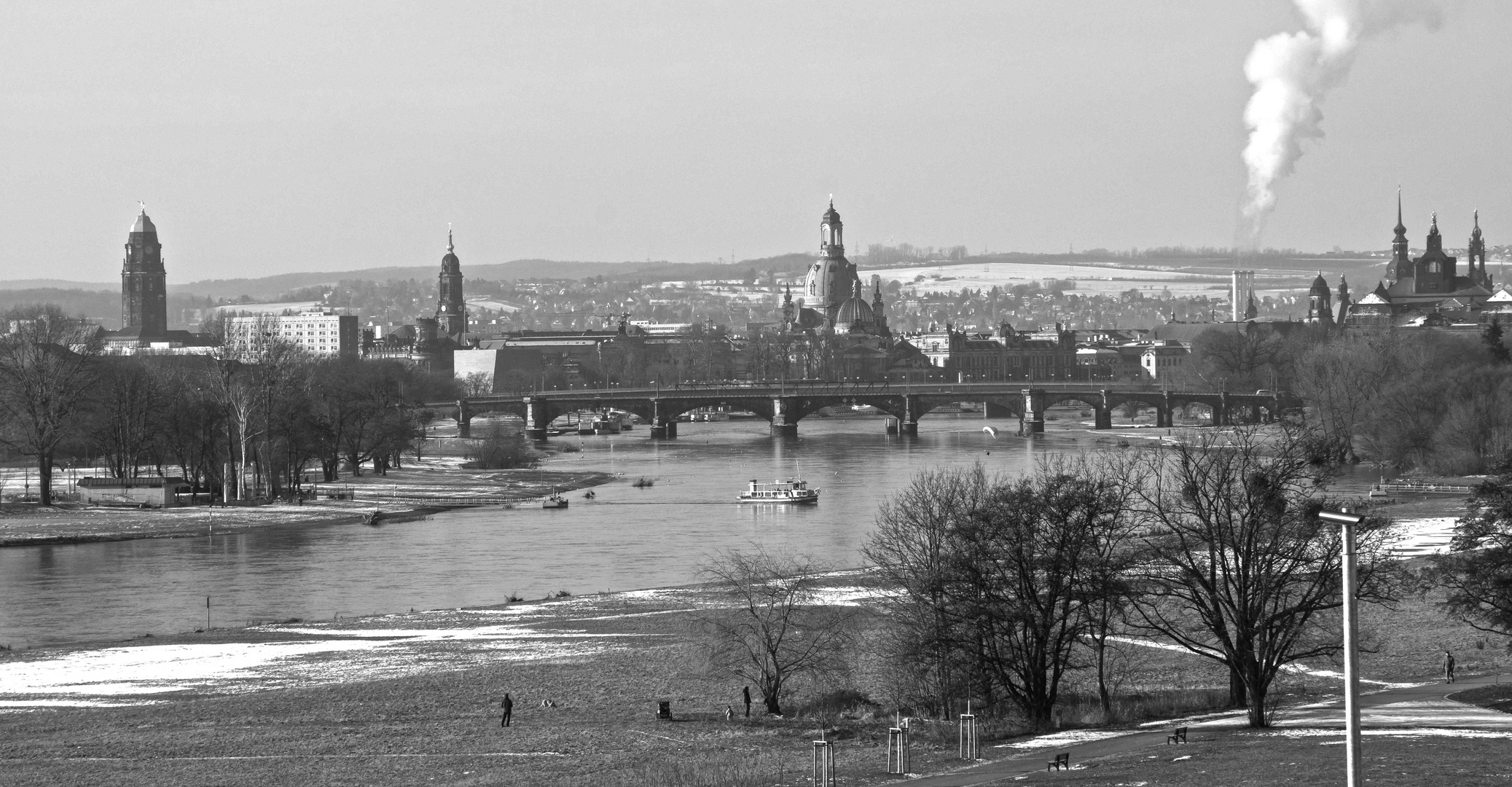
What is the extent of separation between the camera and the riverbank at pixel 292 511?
5075 cm

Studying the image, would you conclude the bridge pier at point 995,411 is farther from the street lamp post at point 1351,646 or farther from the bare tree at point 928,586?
the street lamp post at point 1351,646

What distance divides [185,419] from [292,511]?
28.3ft

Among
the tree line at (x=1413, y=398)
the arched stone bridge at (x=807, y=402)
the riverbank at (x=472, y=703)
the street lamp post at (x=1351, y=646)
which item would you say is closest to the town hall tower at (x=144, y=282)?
the arched stone bridge at (x=807, y=402)

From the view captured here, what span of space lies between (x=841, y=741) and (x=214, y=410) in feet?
148

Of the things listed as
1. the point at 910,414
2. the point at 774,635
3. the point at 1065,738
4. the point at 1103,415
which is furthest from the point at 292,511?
the point at 1103,415

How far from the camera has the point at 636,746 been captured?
21.8 meters

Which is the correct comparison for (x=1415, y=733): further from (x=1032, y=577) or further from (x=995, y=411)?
(x=995, y=411)

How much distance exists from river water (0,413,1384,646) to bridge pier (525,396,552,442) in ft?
99.6

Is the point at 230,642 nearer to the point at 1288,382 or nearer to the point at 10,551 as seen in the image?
the point at 10,551

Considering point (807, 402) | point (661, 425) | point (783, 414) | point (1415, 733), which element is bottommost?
point (1415, 733)

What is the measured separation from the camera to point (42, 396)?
57.0 m

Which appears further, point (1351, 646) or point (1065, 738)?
point (1065, 738)

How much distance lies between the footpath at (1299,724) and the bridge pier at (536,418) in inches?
3207

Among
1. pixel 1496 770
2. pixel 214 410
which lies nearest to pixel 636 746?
pixel 1496 770
